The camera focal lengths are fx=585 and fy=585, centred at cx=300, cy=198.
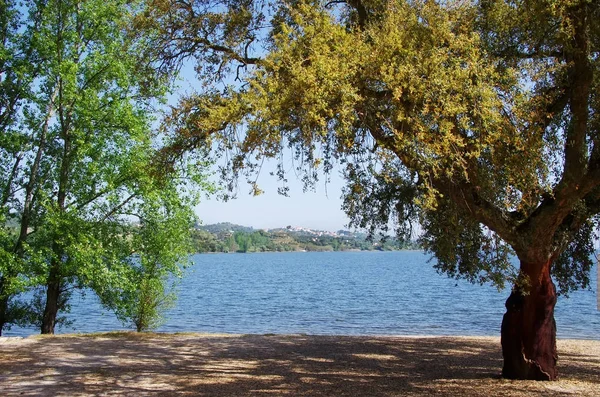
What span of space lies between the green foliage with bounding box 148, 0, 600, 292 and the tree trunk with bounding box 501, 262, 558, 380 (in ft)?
1.37

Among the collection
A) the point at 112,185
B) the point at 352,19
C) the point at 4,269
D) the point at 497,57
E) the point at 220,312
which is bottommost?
the point at 220,312

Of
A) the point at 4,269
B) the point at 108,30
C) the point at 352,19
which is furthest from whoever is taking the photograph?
the point at 108,30

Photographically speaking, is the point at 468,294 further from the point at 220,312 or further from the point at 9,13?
the point at 9,13

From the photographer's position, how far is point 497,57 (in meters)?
9.19

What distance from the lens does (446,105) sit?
738 centimetres

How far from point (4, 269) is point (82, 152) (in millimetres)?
3899

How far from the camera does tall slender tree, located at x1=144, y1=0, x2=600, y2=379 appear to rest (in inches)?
293

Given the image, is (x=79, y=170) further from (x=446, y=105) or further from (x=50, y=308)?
(x=446, y=105)

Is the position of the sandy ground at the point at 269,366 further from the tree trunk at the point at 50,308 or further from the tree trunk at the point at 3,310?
the tree trunk at the point at 3,310

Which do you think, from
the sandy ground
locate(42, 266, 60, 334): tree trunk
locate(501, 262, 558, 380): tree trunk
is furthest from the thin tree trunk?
locate(501, 262, 558, 380): tree trunk

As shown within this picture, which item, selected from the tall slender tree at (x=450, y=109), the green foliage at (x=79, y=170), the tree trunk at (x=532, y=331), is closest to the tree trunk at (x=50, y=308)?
the green foliage at (x=79, y=170)

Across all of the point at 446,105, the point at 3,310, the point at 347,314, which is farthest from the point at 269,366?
the point at 347,314

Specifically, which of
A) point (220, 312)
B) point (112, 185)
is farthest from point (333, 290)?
point (112, 185)

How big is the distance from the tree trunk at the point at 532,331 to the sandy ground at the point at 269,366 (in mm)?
331
